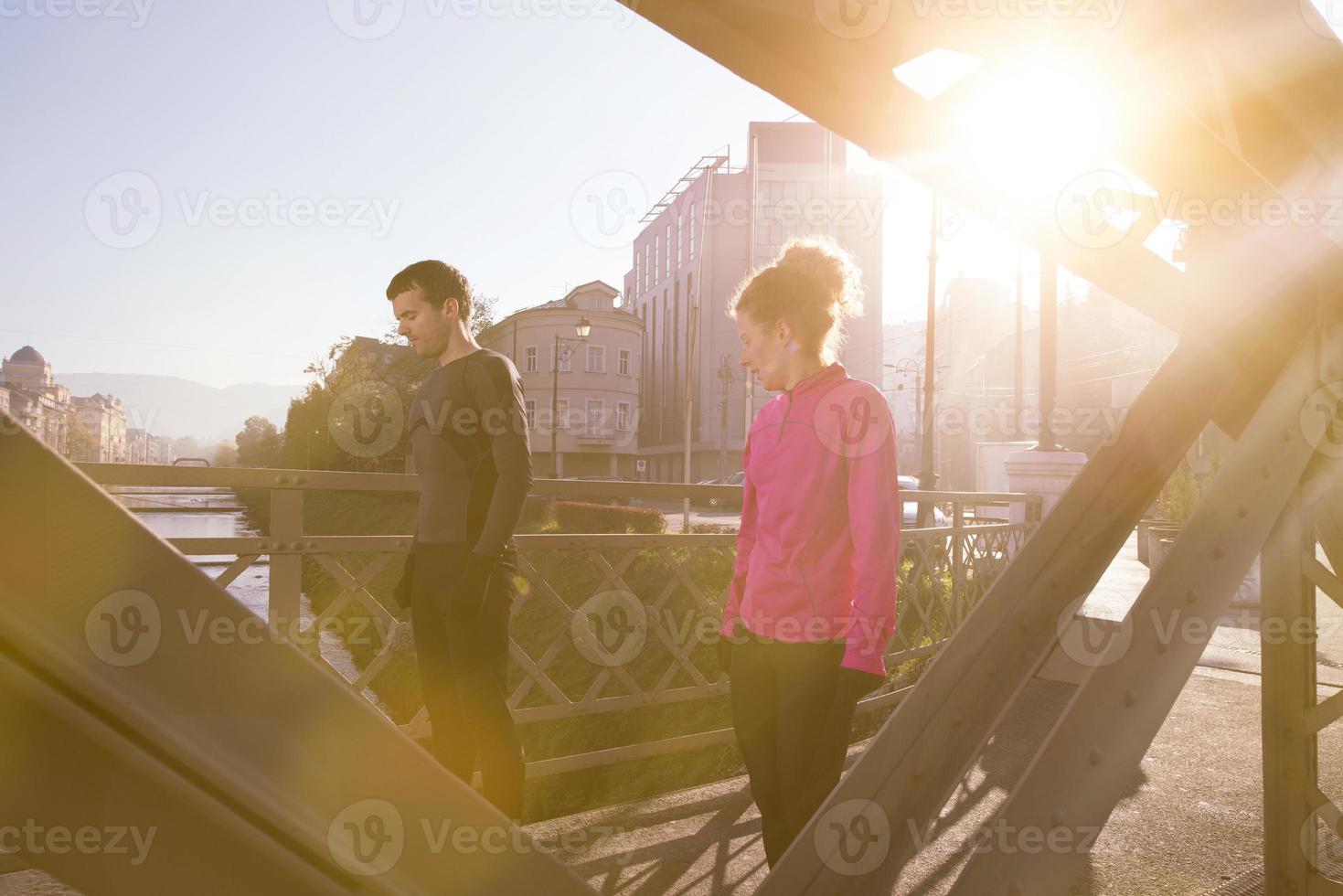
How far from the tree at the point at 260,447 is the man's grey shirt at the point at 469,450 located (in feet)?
245

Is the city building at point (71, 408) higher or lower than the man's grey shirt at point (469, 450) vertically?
higher

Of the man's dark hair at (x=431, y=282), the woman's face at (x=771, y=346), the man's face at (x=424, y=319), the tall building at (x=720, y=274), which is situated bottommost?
the woman's face at (x=771, y=346)

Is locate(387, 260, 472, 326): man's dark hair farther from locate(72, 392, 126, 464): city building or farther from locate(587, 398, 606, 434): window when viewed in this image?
locate(72, 392, 126, 464): city building

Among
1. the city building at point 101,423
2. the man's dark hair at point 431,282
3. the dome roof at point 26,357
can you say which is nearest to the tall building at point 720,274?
the man's dark hair at point 431,282

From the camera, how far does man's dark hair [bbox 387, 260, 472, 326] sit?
2.85m

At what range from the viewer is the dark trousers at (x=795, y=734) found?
2125 millimetres

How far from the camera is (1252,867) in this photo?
3.50 meters

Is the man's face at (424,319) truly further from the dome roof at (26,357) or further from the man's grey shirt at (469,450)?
the dome roof at (26,357)

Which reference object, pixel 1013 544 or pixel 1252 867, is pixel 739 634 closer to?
pixel 1252 867

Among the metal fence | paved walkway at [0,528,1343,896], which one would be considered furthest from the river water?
paved walkway at [0,528,1343,896]

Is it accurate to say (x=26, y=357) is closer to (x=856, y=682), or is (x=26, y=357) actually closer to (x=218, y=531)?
(x=218, y=531)

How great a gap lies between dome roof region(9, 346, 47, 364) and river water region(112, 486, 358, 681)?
90765 mm

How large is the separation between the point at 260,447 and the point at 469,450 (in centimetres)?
10920

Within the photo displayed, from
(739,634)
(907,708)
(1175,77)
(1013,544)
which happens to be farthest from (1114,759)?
(1013,544)
